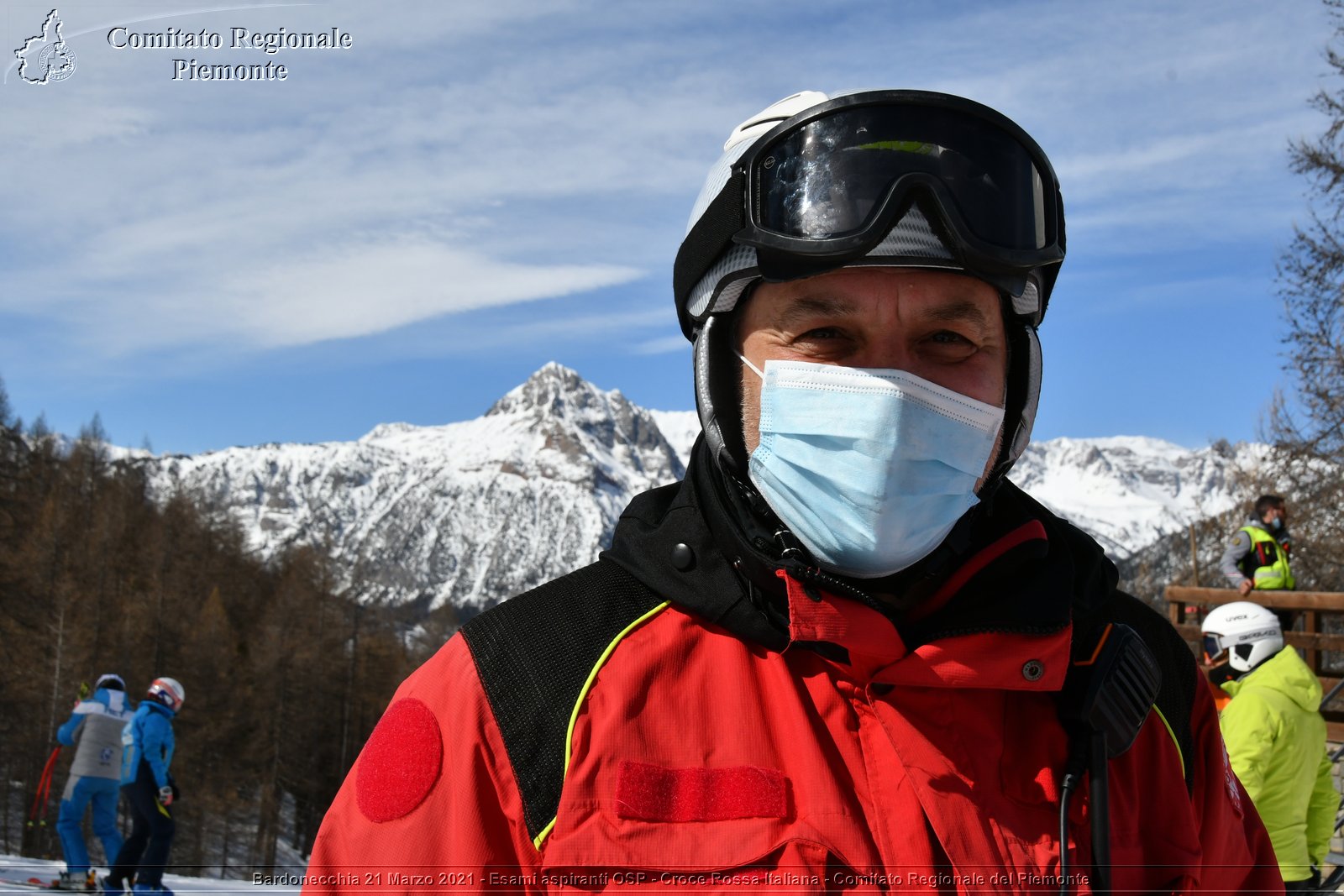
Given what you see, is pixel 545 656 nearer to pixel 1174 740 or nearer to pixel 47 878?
pixel 1174 740

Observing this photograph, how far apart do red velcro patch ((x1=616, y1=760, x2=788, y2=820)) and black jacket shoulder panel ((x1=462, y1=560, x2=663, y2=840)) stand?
0.37 feet

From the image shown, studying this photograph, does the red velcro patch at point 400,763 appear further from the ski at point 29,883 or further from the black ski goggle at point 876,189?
the ski at point 29,883

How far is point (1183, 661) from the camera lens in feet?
6.67

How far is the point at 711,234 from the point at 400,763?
1097 mm

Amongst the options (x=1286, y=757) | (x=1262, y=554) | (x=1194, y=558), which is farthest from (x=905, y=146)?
(x=1194, y=558)

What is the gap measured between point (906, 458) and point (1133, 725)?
590 millimetres

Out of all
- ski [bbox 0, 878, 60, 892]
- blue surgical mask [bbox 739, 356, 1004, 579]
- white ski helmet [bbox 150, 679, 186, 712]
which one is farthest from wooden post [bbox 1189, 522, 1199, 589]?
blue surgical mask [bbox 739, 356, 1004, 579]

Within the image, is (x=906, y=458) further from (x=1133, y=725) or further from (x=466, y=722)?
(x=466, y=722)

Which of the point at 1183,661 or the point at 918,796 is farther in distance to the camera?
the point at 1183,661

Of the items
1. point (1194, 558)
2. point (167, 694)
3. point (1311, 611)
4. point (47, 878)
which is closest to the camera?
point (47, 878)

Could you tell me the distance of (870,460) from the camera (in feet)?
6.10

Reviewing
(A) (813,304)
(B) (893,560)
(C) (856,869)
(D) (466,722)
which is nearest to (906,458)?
(B) (893,560)

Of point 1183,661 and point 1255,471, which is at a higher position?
point 1255,471

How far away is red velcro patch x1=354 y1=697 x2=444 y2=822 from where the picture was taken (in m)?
1.54
